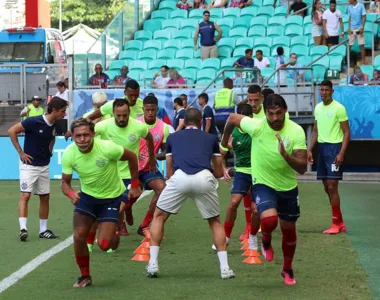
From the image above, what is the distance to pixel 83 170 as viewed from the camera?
9094 millimetres

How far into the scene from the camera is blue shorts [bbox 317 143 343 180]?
12.9 metres

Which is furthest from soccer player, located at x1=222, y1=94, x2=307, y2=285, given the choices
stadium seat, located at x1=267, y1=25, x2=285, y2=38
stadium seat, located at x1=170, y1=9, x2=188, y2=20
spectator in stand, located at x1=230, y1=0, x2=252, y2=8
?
stadium seat, located at x1=170, y1=9, x2=188, y2=20

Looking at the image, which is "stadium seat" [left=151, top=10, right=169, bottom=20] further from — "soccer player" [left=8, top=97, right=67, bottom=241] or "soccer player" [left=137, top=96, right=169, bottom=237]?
"soccer player" [left=137, top=96, right=169, bottom=237]

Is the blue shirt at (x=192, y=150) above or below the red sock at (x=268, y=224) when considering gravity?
above

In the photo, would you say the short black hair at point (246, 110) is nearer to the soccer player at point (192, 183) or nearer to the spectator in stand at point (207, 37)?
the soccer player at point (192, 183)

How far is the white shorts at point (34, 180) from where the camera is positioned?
12.5 meters

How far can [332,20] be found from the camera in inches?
993

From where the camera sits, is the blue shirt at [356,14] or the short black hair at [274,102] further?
the blue shirt at [356,14]

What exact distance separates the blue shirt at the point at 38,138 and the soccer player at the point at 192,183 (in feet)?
11.2

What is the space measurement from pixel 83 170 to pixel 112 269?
1.30 metres

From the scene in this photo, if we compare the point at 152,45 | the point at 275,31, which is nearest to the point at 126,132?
the point at 275,31

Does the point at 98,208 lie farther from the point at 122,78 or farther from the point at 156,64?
the point at 156,64

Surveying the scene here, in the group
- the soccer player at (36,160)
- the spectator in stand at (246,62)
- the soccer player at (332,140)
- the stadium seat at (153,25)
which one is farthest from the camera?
the stadium seat at (153,25)

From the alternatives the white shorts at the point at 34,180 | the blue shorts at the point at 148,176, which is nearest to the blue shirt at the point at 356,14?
the white shorts at the point at 34,180
